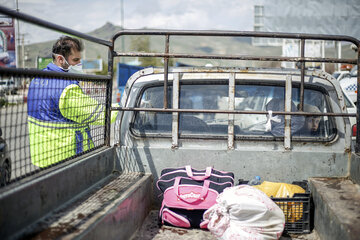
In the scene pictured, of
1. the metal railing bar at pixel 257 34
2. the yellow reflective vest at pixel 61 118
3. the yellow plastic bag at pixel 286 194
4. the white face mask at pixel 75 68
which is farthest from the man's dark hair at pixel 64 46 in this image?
the yellow plastic bag at pixel 286 194

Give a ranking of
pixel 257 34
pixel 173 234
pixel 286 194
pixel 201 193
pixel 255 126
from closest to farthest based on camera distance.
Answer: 1. pixel 173 234
2. pixel 201 193
3. pixel 286 194
4. pixel 257 34
5. pixel 255 126

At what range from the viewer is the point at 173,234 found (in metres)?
3.02

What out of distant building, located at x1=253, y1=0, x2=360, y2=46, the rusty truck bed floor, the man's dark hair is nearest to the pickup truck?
the rusty truck bed floor

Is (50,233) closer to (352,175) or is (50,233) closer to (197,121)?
(197,121)

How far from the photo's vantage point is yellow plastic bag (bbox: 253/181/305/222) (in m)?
3.14

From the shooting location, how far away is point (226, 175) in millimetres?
3324

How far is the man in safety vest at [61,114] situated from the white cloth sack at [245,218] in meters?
1.29

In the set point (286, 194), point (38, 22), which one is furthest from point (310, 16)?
point (38, 22)

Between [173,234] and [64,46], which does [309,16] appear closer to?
[64,46]

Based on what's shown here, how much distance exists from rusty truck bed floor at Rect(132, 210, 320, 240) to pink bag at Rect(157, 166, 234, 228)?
0.05m

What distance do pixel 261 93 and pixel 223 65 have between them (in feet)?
1.72

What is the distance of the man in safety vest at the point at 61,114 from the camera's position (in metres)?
2.94

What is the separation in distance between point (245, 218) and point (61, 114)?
1.75 m

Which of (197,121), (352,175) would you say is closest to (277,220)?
(352,175)
